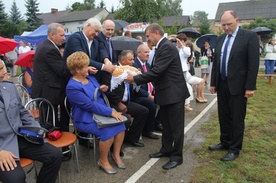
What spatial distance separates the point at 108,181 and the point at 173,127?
1.18 metres

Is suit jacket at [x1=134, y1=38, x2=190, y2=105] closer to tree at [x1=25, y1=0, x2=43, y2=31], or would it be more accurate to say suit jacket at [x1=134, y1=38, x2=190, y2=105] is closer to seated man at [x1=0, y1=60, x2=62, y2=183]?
seated man at [x1=0, y1=60, x2=62, y2=183]

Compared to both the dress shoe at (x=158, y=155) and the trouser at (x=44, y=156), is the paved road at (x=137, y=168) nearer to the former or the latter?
the dress shoe at (x=158, y=155)

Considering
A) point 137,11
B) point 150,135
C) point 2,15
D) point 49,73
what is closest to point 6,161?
point 49,73

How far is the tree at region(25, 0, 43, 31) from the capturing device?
127 ft

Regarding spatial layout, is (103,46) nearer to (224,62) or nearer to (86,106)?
(86,106)

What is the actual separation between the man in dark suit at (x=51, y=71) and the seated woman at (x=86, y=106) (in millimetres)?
347

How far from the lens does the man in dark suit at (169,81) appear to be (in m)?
3.45

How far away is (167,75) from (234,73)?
1.00m

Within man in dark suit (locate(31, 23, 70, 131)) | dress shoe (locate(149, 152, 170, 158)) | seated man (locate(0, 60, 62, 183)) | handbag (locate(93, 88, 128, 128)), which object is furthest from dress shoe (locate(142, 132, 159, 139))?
seated man (locate(0, 60, 62, 183))

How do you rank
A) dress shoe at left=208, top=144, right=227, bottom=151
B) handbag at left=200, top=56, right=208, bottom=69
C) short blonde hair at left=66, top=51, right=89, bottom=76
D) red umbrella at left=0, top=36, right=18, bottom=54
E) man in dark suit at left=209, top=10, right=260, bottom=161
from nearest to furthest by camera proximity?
short blonde hair at left=66, top=51, right=89, bottom=76 → man in dark suit at left=209, top=10, right=260, bottom=161 → dress shoe at left=208, top=144, right=227, bottom=151 → red umbrella at left=0, top=36, right=18, bottom=54 → handbag at left=200, top=56, right=208, bottom=69

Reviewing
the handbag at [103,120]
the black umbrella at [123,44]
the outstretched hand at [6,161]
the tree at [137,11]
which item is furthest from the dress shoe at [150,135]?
the tree at [137,11]

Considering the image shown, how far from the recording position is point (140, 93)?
15.7 ft

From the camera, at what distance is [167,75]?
3508 millimetres

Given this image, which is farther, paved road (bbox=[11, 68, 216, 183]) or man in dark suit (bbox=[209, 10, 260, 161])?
man in dark suit (bbox=[209, 10, 260, 161])
